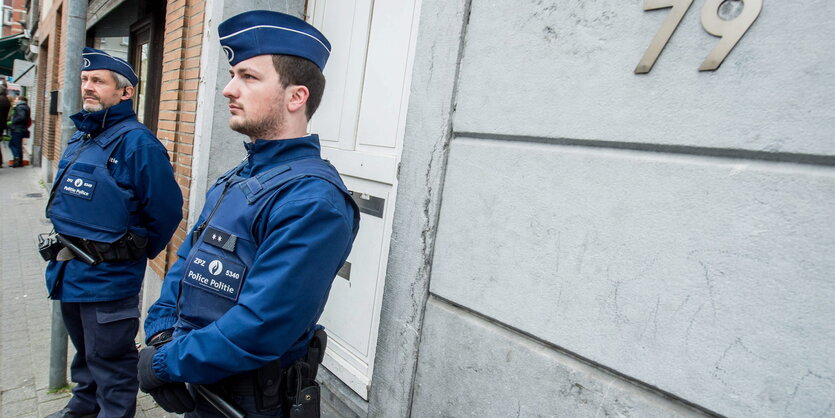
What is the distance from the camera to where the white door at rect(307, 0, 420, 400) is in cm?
230

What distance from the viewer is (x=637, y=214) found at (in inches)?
47.9

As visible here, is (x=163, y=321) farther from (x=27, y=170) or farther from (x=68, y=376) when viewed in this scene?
(x=27, y=170)

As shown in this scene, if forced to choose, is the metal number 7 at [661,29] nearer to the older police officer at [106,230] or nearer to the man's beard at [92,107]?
the older police officer at [106,230]

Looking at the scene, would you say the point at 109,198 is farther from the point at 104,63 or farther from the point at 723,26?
the point at 723,26

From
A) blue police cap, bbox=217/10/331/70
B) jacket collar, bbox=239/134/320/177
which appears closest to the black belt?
jacket collar, bbox=239/134/320/177

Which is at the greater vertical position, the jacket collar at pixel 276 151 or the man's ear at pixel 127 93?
the man's ear at pixel 127 93

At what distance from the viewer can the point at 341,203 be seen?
1.48 m

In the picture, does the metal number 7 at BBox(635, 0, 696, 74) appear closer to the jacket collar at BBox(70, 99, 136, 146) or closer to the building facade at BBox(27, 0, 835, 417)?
the building facade at BBox(27, 0, 835, 417)

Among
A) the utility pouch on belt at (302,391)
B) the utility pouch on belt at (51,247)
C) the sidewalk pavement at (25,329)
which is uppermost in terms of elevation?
the utility pouch on belt at (51,247)

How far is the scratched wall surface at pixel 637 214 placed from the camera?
98cm

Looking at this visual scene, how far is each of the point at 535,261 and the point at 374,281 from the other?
1.14 metres

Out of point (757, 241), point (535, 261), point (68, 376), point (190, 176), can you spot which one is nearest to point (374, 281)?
point (535, 261)

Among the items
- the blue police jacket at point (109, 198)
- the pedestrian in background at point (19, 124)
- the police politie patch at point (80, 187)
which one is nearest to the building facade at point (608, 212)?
the blue police jacket at point (109, 198)

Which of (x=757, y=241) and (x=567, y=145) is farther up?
(x=567, y=145)
